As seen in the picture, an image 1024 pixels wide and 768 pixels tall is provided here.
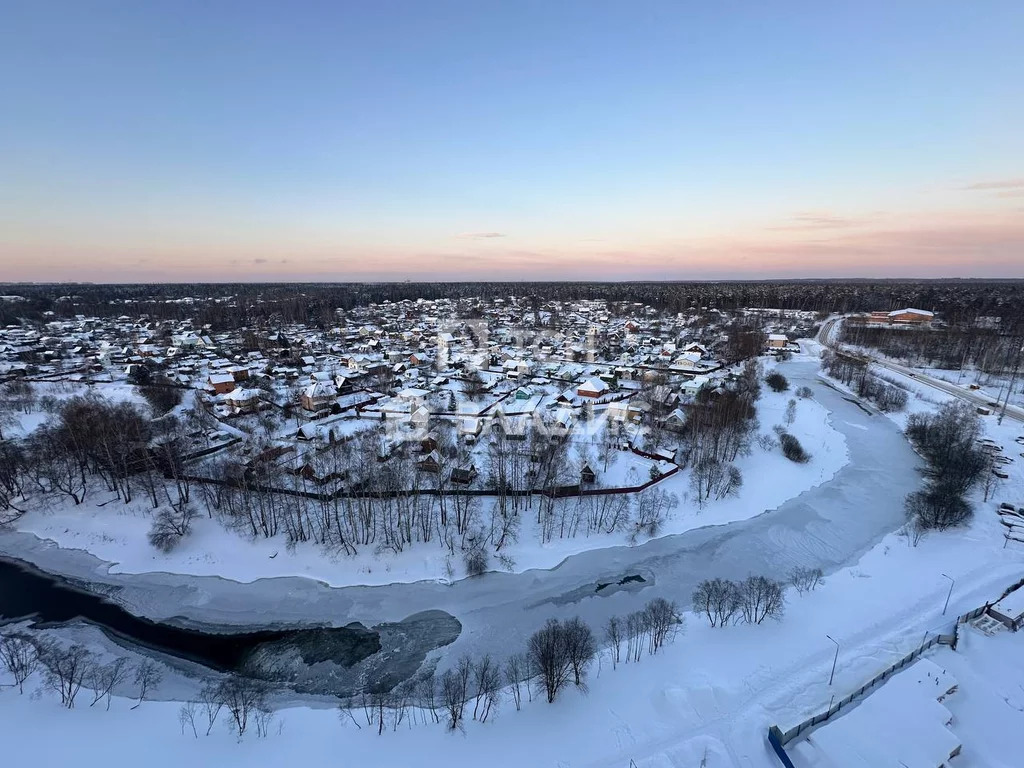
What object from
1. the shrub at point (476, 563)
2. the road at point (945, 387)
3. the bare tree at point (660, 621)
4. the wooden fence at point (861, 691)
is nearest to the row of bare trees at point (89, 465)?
the shrub at point (476, 563)

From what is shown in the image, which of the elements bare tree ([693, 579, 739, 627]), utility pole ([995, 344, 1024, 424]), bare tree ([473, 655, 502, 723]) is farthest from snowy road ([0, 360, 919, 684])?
utility pole ([995, 344, 1024, 424])

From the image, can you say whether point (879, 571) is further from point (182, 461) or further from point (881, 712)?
point (182, 461)

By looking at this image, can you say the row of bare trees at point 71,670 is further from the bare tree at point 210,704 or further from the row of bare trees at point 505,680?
the row of bare trees at point 505,680

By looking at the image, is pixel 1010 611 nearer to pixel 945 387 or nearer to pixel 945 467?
pixel 945 467

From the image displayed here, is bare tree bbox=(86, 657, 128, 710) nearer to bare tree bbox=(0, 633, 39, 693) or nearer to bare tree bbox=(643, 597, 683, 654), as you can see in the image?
bare tree bbox=(0, 633, 39, 693)

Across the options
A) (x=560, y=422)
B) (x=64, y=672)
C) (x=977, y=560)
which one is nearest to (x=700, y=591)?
(x=977, y=560)

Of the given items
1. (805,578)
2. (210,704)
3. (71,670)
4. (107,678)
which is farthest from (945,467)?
(71,670)
